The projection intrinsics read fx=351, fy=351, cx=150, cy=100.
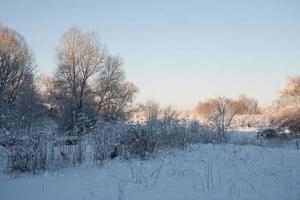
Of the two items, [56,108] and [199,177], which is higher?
[56,108]

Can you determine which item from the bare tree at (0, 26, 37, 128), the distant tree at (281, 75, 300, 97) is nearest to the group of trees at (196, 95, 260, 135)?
the distant tree at (281, 75, 300, 97)

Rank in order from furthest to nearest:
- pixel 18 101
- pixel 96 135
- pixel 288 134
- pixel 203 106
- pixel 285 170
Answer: pixel 203 106
pixel 18 101
pixel 288 134
pixel 96 135
pixel 285 170

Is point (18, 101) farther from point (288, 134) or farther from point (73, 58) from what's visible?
point (288, 134)

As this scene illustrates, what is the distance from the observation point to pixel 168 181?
7.11m

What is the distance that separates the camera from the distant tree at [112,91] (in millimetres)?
38500

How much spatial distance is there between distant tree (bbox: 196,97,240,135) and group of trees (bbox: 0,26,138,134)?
9.67 meters

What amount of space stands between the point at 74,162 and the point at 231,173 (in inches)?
166

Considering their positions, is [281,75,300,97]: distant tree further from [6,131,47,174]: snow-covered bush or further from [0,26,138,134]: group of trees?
[6,131,47,174]: snow-covered bush

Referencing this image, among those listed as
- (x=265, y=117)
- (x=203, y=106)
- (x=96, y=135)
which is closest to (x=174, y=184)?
(x=96, y=135)

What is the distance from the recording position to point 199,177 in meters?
7.44

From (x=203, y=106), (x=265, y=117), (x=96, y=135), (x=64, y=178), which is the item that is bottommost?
(x=64, y=178)

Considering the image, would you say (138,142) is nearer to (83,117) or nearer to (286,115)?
(83,117)


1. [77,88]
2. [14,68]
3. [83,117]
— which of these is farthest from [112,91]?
[83,117]

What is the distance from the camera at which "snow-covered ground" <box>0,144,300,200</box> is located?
6.06m
